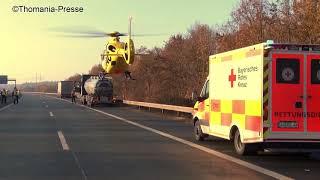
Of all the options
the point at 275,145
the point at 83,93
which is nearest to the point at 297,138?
the point at 275,145

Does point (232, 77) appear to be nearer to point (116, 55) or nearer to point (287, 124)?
point (287, 124)

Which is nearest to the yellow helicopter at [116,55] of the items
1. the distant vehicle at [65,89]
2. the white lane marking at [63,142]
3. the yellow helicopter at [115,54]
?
the yellow helicopter at [115,54]

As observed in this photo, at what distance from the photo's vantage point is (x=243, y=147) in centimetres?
1430

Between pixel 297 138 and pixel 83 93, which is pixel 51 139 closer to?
pixel 297 138

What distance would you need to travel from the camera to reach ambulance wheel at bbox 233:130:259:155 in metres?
14.2

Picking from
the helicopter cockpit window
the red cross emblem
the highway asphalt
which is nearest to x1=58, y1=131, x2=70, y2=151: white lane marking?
the highway asphalt

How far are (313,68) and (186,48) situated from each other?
60037mm

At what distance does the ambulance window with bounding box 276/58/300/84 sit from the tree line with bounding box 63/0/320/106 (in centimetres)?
873

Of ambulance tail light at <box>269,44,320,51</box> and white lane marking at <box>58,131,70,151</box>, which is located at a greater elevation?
ambulance tail light at <box>269,44,320,51</box>

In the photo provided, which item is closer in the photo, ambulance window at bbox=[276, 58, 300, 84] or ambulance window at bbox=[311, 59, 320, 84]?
ambulance window at bbox=[276, 58, 300, 84]

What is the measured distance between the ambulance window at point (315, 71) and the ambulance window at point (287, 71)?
1.16 ft

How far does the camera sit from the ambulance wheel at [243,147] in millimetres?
14152

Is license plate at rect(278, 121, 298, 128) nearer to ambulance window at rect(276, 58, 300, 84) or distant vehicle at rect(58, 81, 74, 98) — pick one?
ambulance window at rect(276, 58, 300, 84)

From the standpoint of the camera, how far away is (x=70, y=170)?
38.3ft
